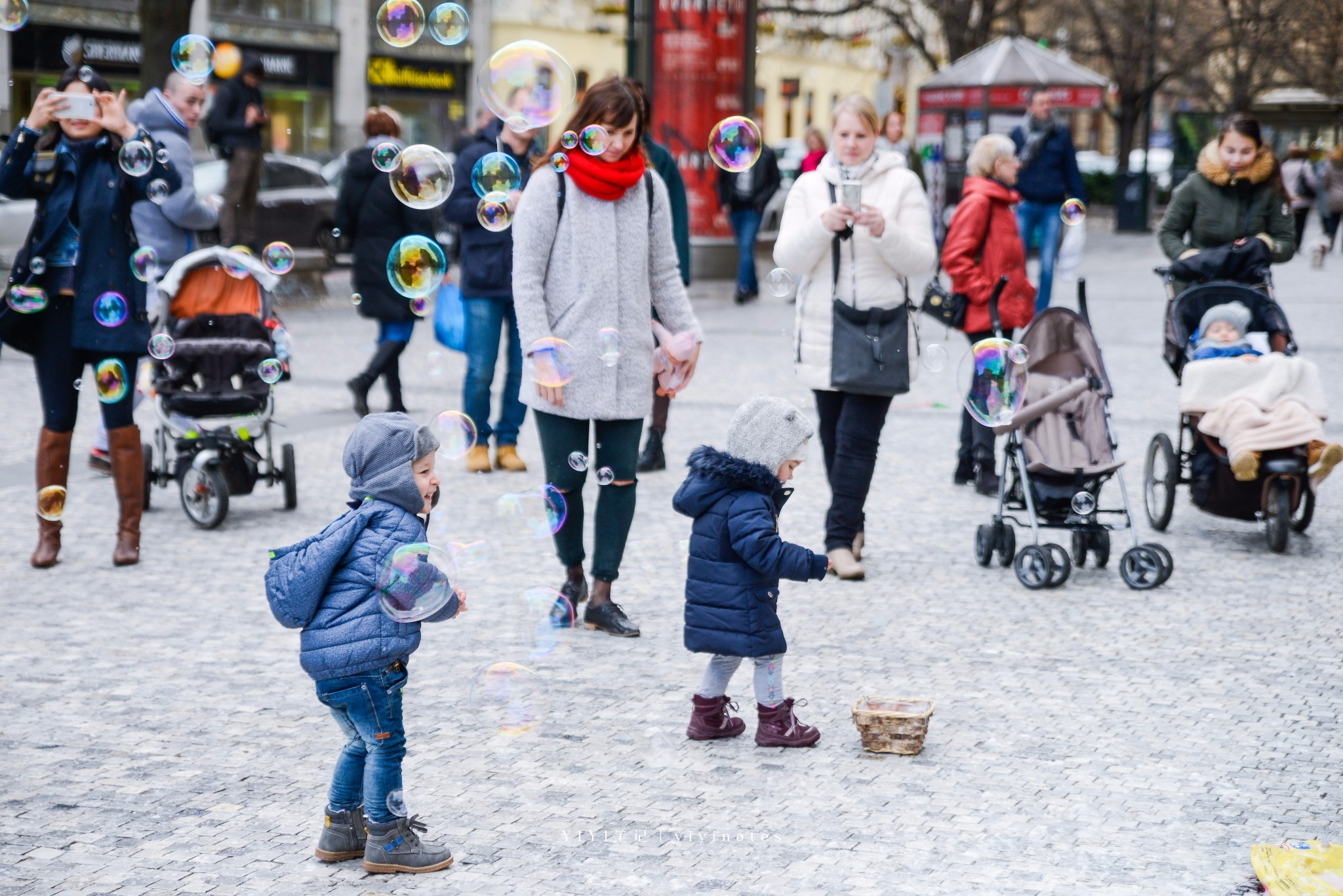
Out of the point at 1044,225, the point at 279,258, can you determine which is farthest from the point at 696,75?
the point at 279,258

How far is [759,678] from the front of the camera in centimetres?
428

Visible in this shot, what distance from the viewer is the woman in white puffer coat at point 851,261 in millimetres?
5891

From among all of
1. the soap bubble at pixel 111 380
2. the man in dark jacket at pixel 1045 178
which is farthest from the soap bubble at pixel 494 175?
the man in dark jacket at pixel 1045 178

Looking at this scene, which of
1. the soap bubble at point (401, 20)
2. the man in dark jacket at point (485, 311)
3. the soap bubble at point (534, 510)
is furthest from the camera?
the man in dark jacket at point (485, 311)

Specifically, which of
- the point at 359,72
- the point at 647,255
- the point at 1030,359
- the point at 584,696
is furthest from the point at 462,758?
the point at 359,72

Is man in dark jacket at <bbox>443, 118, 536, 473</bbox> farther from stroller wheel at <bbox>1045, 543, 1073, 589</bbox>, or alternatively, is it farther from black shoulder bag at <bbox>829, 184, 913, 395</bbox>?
stroller wheel at <bbox>1045, 543, 1073, 589</bbox>

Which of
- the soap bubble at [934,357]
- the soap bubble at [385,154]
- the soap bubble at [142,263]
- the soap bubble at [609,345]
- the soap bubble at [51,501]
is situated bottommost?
the soap bubble at [51,501]

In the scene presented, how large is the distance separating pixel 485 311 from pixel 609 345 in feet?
10.3

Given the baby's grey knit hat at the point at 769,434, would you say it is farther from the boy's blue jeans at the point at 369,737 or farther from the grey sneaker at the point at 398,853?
the grey sneaker at the point at 398,853

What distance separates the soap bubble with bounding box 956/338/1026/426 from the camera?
6.09 metres

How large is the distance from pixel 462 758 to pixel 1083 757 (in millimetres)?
1654

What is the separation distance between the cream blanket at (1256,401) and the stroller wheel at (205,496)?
4.22 m

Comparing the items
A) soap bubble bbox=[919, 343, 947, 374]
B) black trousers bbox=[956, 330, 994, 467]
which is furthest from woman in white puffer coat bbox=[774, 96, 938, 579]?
black trousers bbox=[956, 330, 994, 467]

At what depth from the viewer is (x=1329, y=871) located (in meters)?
3.41
